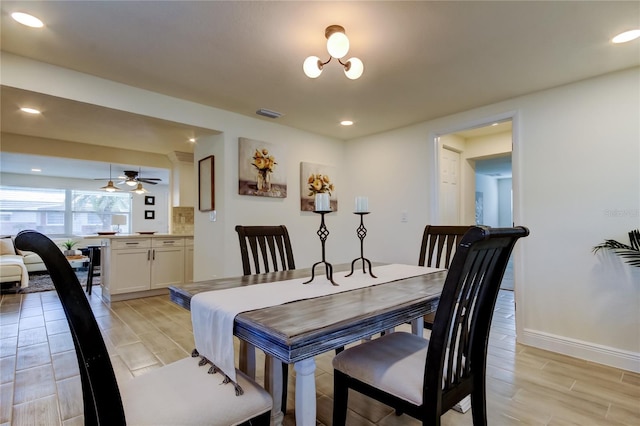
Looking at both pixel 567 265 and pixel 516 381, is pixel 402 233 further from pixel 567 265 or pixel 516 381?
pixel 516 381

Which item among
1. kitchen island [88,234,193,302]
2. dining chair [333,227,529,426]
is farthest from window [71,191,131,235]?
dining chair [333,227,529,426]

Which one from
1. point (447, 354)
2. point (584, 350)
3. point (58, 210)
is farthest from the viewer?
point (58, 210)

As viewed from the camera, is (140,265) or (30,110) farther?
(140,265)

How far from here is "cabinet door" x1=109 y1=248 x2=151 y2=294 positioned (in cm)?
414

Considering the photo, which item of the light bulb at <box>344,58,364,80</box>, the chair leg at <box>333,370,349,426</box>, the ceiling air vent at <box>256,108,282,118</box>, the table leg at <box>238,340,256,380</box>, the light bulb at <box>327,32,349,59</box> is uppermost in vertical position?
the ceiling air vent at <box>256,108,282,118</box>

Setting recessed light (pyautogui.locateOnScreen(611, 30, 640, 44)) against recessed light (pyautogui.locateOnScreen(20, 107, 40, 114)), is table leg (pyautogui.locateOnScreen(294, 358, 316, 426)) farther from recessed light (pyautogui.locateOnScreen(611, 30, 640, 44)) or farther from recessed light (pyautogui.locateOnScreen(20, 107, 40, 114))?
recessed light (pyautogui.locateOnScreen(20, 107, 40, 114))

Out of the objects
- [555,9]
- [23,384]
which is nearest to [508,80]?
[555,9]

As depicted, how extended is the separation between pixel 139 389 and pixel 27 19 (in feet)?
7.02

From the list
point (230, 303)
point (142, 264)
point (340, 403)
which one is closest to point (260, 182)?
point (142, 264)

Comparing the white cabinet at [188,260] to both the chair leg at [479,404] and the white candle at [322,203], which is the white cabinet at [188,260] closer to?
the white candle at [322,203]

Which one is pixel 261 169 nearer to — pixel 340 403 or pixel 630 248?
pixel 340 403

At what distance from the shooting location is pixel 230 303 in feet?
3.94

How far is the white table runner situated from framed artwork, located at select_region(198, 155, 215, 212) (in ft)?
6.99

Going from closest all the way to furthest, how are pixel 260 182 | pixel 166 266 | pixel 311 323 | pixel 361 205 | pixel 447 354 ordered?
pixel 311 323
pixel 447 354
pixel 361 205
pixel 260 182
pixel 166 266
